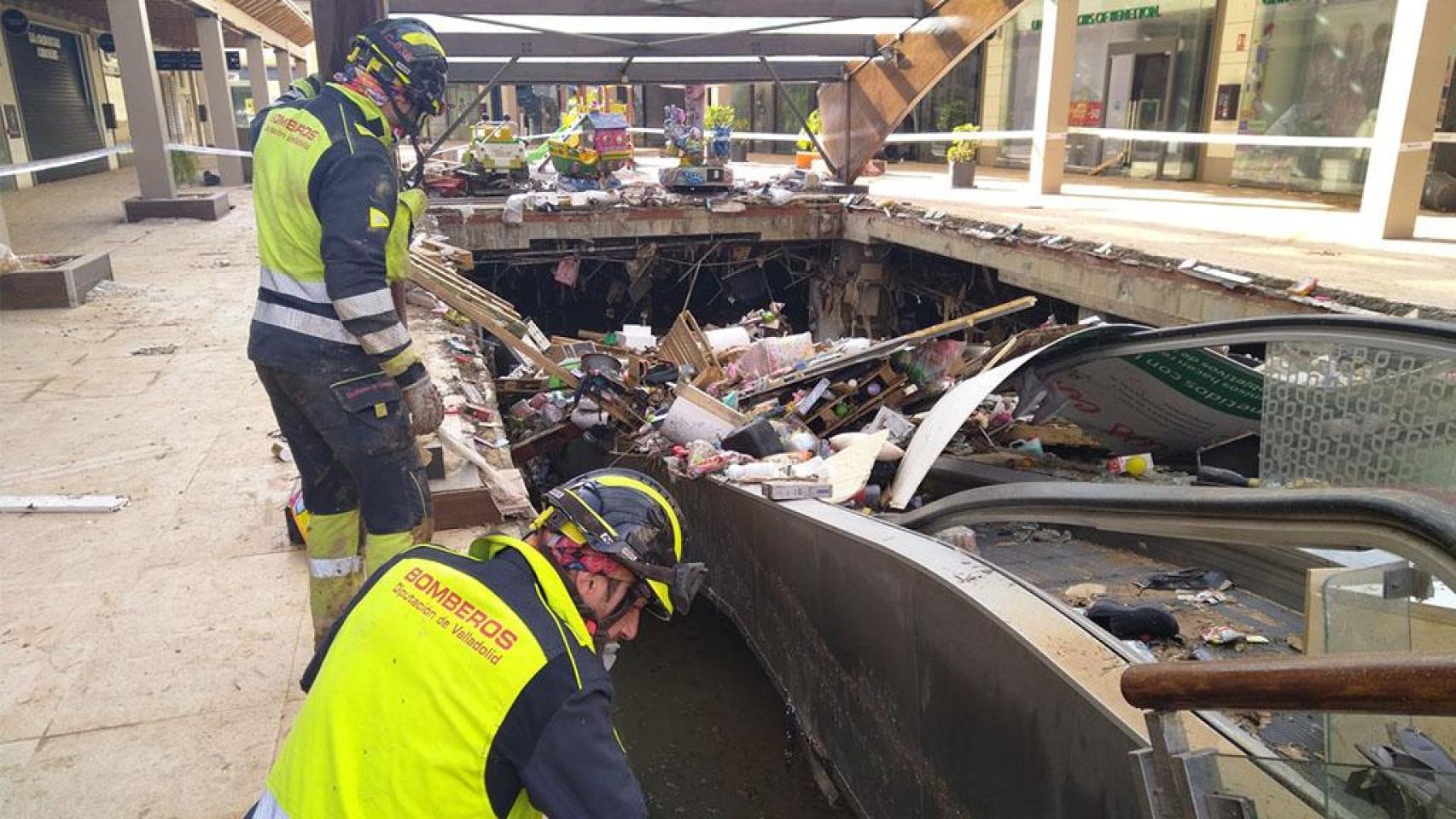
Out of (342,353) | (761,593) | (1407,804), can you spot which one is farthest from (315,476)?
(1407,804)

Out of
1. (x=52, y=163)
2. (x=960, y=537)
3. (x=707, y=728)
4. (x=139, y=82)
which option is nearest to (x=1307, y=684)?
(x=960, y=537)

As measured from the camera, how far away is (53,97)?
18828mm

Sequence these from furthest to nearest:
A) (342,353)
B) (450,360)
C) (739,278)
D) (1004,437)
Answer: (739,278)
(450,360)
(1004,437)
(342,353)

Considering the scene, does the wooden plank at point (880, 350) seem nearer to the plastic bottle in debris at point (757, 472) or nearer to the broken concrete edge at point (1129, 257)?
the broken concrete edge at point (1129, 257)

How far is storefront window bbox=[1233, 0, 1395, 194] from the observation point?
1103cm

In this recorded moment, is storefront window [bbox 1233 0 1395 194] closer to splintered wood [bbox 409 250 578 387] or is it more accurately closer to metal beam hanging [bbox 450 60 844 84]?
metal beam hanging [bbox 450 60 844 84]

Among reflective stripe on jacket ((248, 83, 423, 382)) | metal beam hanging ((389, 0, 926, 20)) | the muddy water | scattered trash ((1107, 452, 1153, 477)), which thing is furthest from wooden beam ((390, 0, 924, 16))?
reflective stripe on jacket ((248, 83, 423, 382))

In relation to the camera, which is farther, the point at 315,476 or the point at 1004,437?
the point at 1004,437

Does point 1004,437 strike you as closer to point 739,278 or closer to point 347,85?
point 347,85

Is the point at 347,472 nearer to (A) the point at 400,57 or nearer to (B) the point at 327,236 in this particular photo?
(B) the point at 327,236

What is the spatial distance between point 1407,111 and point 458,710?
8.38 metres

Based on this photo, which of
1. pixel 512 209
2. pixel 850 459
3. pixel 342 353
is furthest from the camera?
pixel 512 209

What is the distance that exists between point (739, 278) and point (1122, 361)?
→ 8.67 metres

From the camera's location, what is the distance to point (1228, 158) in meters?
13.2
